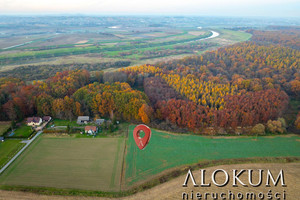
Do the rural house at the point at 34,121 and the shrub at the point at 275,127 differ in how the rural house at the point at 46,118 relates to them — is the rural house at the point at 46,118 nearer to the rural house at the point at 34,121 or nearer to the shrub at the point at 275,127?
the rural house at the point at 34,121

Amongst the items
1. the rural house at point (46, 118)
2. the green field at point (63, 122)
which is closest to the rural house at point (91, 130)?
the green field at point (63, 122)

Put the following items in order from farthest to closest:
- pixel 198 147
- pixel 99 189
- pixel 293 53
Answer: pixel 293 53 → pixel 198 147 → pixel 99 189

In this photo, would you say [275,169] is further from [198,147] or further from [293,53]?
[293,53]

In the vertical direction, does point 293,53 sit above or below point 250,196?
above

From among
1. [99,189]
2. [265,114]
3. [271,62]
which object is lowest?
[99,189]

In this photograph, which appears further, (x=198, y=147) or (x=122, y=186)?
(x=198, y=147)

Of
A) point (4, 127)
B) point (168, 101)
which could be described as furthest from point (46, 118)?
point (168, 101)

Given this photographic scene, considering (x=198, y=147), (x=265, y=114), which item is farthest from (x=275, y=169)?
(x=265, y=114)

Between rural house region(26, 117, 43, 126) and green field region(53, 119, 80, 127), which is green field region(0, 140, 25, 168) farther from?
green field region(53, 119, 80, 127)

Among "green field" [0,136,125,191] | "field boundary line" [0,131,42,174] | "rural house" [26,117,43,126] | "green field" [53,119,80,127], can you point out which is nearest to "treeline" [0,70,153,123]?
"green field" [53,119,80,127]
